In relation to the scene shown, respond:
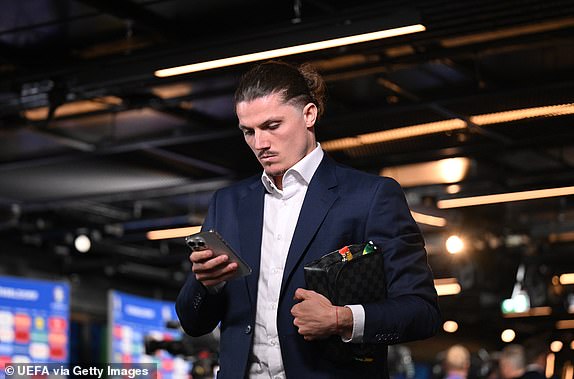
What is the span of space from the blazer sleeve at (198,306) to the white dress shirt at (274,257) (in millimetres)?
115

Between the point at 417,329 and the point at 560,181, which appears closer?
the point at 417,329

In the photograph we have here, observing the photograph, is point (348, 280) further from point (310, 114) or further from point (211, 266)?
point (310, 114)

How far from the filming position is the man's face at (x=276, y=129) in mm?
2090

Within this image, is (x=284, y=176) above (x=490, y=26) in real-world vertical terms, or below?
below

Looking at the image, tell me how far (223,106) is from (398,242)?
230 inches

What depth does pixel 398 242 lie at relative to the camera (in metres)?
2.06

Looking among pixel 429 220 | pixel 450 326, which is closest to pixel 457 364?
pixel 429 220

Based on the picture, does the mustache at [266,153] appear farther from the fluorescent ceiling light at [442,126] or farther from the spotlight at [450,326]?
the spotlight at [450,326]

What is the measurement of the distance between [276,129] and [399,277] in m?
0.38

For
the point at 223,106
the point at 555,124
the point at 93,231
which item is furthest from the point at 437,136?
the point at 93,231

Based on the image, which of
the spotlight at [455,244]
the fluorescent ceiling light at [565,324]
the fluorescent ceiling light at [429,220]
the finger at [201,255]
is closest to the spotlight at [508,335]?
the fluorescent ceiling light at [565,324]

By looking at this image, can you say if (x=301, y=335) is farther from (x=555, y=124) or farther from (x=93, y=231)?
(x=93, y=231)

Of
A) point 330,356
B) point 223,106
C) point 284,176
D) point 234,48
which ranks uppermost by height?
point 223,106

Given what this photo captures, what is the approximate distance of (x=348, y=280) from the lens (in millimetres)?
2008
